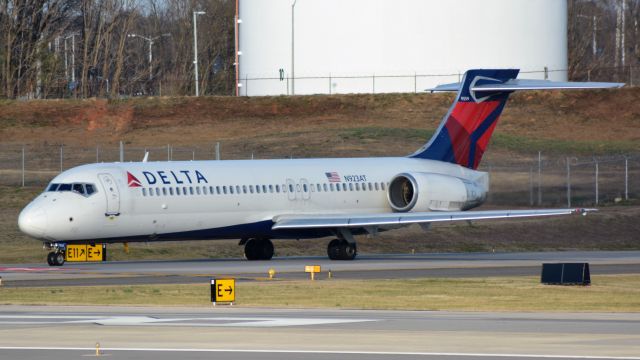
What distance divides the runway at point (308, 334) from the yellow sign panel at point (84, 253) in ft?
50.7

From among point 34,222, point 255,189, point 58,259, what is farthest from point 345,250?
point 34,222

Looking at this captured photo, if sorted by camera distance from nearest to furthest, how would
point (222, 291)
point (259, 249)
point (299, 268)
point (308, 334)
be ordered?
point (308, 334) → point (222, 291) → point (299, 268) → point (259, 249)

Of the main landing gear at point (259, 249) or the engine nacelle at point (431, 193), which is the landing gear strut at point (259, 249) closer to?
the main landing gear at point (259, 249)

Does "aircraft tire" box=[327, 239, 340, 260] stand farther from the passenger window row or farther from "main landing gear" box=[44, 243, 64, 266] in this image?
"main landing gear" box=[44, 243, 64, 266]

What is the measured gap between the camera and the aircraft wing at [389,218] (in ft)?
137

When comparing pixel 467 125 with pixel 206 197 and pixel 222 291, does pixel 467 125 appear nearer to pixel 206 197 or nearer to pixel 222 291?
pixel 206 197

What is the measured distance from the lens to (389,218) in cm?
4247

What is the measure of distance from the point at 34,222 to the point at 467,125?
51.8 feet

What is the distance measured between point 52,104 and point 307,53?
16710 millimetres

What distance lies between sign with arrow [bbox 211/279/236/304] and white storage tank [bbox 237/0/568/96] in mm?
55686

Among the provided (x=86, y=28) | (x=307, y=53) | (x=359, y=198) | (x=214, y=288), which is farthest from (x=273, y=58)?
(x=214, y=288)

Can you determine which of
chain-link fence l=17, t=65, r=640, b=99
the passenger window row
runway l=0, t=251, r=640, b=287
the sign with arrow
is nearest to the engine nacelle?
the passenger window row

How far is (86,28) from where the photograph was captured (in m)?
107

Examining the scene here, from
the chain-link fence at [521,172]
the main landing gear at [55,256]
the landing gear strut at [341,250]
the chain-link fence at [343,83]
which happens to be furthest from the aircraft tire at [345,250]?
the chain-link fence at [343,83]
